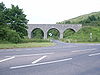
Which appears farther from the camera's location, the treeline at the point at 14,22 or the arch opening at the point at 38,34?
the arch opening at the point at 38,34

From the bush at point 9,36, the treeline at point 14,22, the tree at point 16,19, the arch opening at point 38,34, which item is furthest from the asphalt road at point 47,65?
the arch opening at point 38,34

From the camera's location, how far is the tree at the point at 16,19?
96.4 feet

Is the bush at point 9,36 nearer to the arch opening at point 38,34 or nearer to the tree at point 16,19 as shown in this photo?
the tree at point 16,19

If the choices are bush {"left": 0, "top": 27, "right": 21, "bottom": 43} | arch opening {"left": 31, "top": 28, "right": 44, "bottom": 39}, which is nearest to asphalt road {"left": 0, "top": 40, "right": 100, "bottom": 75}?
bush {"left": 0, "top": 27, "right": 21, "bottom": 43}

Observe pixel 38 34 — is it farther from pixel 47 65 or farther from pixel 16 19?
pixel 47 65

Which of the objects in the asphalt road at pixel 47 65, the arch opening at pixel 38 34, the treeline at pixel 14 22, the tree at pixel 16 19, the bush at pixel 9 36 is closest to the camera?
the asphalt road at pixel 47 65

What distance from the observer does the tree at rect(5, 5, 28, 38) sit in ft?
96.4

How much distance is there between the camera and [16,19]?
29328mm

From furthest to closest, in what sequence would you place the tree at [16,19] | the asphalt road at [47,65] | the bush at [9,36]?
the tree at [16,19] → the bush at [9,36] → the asphalt road at [47,65]

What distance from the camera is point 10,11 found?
30.7 m

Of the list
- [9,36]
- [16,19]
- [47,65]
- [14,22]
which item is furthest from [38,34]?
[47,65]

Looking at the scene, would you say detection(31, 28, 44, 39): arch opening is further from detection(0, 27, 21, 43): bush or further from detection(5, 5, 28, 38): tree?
detection(0, 27, 21, 43): bush

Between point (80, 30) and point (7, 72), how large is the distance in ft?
183

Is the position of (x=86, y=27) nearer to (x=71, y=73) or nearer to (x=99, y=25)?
(x=99, y=25)
